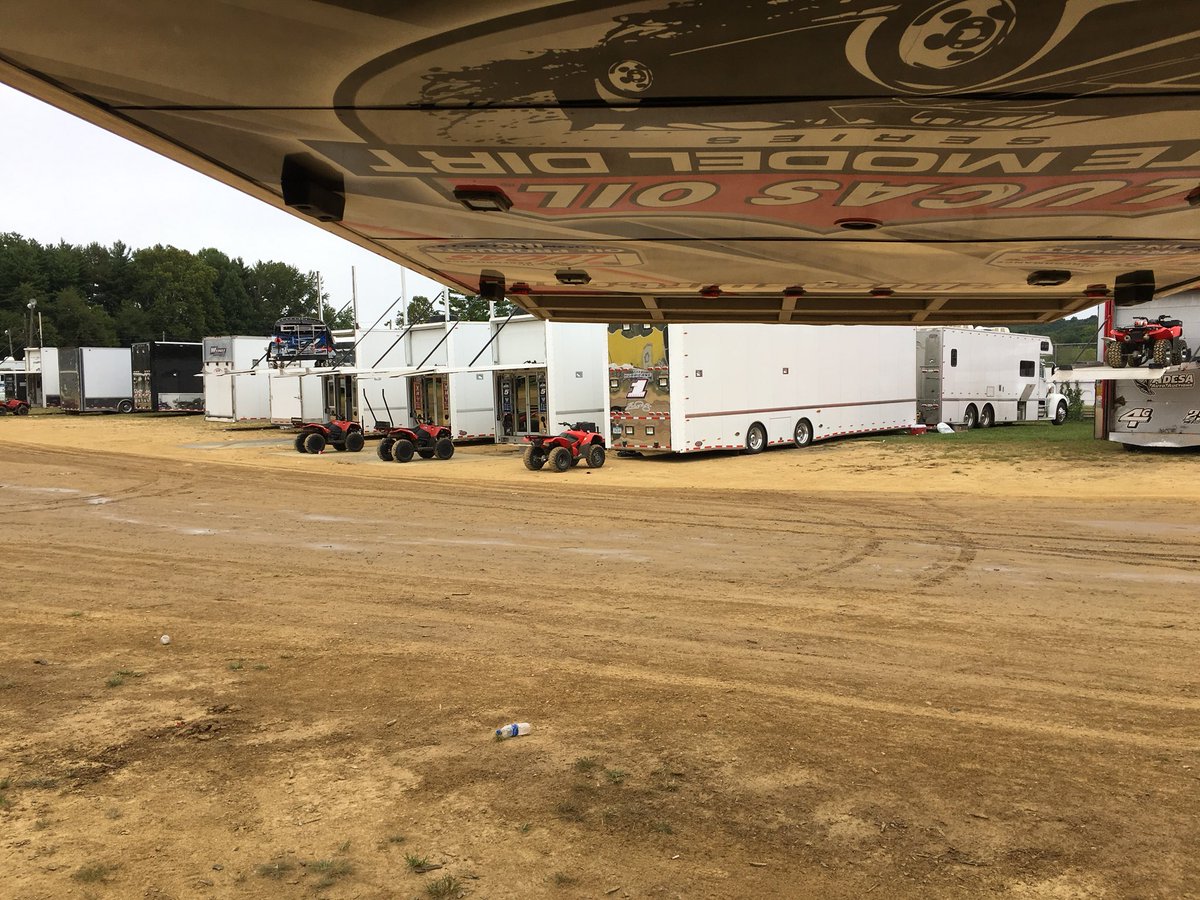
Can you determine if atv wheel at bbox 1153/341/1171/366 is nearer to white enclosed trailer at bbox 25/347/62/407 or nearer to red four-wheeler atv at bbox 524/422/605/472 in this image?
red four-wheeler atv at bbox 524/422/605/472

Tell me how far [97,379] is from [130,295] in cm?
6046

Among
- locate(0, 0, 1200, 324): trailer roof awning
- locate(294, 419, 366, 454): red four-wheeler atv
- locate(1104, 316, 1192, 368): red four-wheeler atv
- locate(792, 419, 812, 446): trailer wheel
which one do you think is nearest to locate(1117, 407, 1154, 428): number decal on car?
locate(1104, 316, 1192, 368): red four-wheeler atv

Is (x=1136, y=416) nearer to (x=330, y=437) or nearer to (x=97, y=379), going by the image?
(x=330, y=437)

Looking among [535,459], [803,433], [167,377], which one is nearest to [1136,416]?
[803,433]

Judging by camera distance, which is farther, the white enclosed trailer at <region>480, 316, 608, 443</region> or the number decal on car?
the white enclosed trailer at <region>480, 316, 608, 443</region>

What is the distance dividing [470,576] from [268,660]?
10.3ft

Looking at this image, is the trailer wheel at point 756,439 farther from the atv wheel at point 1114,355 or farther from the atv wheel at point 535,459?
the atv wheel at point 1114,355

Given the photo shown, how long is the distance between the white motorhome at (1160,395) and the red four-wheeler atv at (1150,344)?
211 millimetres

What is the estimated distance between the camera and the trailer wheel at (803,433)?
24922mm

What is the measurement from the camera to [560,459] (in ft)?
70.3

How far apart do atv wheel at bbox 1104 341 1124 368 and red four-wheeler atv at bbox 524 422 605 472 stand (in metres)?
11.7

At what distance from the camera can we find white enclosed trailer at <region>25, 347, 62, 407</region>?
54.7 meters

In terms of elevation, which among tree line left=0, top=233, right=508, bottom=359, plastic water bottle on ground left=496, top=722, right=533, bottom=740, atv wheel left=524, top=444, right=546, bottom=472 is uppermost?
tree line left=0, top=233, right=508, bottom=359

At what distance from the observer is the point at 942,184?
3.31m
